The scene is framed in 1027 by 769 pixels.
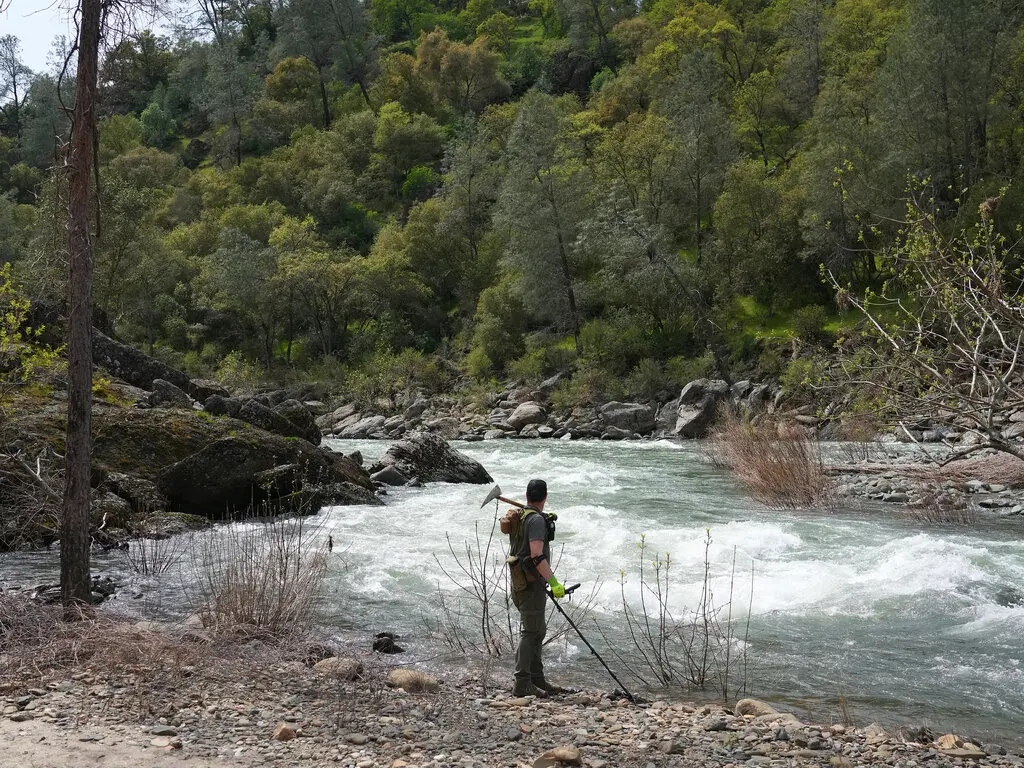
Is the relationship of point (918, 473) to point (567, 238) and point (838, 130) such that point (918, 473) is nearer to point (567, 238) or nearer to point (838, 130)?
point (838, 130)

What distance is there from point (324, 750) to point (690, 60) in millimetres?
53707

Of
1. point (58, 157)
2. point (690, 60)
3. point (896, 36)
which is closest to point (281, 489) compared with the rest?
point (58, 157)

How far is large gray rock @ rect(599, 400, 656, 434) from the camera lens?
A: 34.4 m

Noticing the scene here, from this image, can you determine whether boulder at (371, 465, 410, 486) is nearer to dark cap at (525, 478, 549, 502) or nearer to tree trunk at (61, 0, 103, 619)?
tree trunk at (61, 0, 103, 619)

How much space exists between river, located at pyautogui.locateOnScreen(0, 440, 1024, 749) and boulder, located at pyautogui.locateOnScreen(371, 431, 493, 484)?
372cm

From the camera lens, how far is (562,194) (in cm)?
4319

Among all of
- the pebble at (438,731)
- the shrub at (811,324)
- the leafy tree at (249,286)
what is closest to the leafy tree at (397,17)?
the leafy tree at (249,286)

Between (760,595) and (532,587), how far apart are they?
416cm

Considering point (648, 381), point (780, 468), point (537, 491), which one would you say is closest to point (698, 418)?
point (648, 381)

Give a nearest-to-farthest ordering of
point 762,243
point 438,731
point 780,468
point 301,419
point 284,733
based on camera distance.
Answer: point 284,733 → point 438,731 → point 780,468 → point 301,419 → point 762,243

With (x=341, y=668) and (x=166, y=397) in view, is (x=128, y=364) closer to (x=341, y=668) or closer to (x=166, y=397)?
(x=166, y=397)

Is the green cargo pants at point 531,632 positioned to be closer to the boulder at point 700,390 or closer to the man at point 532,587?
the man at point 532,587

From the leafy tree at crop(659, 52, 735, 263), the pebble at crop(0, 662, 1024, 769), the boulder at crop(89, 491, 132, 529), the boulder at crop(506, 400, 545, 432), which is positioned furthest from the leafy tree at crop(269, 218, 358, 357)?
the pebble at crop(0, 662, 1024, 769)

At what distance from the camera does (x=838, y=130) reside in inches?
1476
